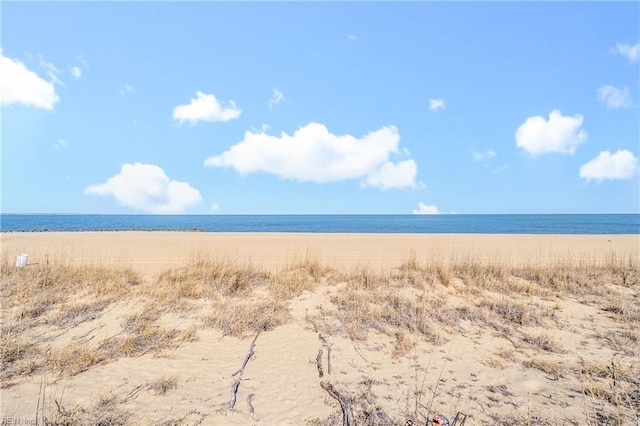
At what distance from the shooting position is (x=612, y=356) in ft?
17.4

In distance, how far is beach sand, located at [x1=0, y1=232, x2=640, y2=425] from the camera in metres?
3.92

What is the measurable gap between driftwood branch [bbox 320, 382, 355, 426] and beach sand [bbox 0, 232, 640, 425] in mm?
74

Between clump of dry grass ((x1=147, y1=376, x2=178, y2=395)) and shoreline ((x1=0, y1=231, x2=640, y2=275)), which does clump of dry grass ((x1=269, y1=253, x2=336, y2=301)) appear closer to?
shoreline ((x1=0, y1=231, x2=640, y2=275))

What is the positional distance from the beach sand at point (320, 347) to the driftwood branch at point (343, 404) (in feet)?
0.24

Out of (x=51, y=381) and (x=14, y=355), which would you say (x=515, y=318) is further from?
(x=14, y=355)

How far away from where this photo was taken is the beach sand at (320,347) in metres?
3.92

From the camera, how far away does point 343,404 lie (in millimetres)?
3900

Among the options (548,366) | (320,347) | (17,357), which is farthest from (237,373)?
(548,366)

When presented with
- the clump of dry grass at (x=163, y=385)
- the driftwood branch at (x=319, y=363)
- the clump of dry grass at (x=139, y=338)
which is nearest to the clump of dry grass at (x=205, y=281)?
the clump of dry grass at (x=139, y=338)

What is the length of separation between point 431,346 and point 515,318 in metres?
2.43

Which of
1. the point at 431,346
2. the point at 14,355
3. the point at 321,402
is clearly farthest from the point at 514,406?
the point at 14,355

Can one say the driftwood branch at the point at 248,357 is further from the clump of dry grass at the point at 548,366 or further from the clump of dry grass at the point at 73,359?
the clump of dry grass at the point at 548,366

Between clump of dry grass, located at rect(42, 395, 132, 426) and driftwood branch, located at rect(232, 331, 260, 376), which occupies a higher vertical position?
driftwood branch, located at rect(232, 331, 260, 376)

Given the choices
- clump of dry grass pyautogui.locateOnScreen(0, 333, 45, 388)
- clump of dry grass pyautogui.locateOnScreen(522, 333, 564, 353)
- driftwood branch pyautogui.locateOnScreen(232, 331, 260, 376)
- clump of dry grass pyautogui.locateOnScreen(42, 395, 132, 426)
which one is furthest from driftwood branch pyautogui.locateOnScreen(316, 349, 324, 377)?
clump of dry grass pyautogui.locateOnScreen(0, 333, 45, 388)
